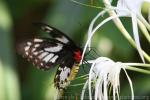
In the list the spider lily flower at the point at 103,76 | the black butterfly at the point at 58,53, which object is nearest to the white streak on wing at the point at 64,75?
the black butterfly at the point at 58,53

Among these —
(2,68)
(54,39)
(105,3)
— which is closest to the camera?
(105,3)

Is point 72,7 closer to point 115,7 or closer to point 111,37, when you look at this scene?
point 111,37

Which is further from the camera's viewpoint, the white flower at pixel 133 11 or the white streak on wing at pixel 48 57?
the white streak on wing at pixel 48 57

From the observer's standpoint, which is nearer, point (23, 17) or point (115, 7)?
point (115, 7)

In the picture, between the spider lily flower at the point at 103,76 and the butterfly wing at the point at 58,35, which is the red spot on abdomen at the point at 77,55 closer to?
the butterfly wing at the point at 58,35

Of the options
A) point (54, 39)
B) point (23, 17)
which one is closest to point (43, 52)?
point (54, 39)

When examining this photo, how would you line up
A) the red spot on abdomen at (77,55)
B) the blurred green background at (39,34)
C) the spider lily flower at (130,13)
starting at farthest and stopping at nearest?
the blurred green background at (39,34) → the red spot on abdomen at (77,55) → the spider lily flower at (130,13)
